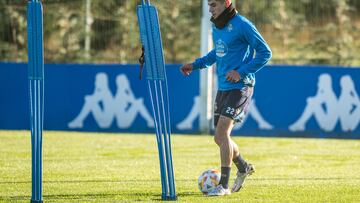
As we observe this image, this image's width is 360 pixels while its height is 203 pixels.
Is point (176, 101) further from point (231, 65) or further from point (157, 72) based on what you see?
point (157, 72)

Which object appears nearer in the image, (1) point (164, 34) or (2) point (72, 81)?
(2) point (72, 81)

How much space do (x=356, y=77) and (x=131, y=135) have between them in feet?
16.1

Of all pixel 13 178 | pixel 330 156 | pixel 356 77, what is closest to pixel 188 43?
pixel 356 77

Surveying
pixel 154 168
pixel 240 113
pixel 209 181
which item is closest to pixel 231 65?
pixel 240 113

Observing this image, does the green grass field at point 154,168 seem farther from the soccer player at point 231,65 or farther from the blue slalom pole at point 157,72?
the soccer player at point 231,65

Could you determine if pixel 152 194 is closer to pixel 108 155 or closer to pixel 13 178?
pixel 13 178

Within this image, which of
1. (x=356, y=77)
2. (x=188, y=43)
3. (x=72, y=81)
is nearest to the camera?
(x=356, y=77)

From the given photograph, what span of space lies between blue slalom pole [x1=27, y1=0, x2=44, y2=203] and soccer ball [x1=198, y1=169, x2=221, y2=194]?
1.97 metres

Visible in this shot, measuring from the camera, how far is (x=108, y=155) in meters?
14.5

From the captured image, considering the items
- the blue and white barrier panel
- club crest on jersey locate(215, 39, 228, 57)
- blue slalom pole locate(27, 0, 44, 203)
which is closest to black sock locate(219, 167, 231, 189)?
club crest on jersey locate(215, 39, 228, 57)

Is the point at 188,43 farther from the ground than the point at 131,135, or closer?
farther from the ground

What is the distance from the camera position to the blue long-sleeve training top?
31.0 feet

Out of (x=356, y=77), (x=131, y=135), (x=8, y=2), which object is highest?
(x=8, y=2)

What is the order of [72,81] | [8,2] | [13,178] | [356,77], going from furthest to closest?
[8,2], [72,81], [356,77], [13,178]
